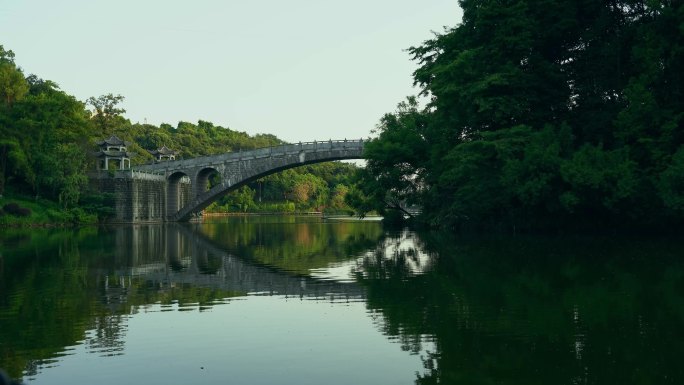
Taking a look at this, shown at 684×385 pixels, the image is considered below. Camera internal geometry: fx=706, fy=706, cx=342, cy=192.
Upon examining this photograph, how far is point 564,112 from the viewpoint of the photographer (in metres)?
32.9

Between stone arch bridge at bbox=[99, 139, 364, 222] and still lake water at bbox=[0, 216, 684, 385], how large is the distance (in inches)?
1303

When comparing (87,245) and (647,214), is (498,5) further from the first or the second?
(87,245)

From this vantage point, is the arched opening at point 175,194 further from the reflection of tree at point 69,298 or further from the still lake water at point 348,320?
the still lake water at point 348,320

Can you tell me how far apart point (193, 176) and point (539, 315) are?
175 feet

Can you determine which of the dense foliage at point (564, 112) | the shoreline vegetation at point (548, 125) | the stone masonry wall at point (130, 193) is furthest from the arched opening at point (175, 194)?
the dense foliage at point (564, 112)

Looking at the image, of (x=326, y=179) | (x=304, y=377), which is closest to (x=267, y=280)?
(x=304, y=377)

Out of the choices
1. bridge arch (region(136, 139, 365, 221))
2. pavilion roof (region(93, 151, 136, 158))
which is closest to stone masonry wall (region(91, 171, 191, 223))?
pavilion roof (region(93, 151, 136, 158))

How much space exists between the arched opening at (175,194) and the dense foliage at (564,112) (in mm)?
31932

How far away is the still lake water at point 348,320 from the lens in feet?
26.9

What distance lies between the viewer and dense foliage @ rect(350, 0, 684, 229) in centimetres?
2741

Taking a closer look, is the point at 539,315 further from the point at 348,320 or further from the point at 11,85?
the point at 11,85

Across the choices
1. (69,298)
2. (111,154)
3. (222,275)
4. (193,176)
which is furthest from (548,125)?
(111,154)

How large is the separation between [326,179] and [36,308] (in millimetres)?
98840

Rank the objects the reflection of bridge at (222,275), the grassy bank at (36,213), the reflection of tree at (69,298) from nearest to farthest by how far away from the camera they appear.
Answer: the reflection of tree at (69,298) → the reflection of bridge at (222,275) → the grassy bank at (36,213)
